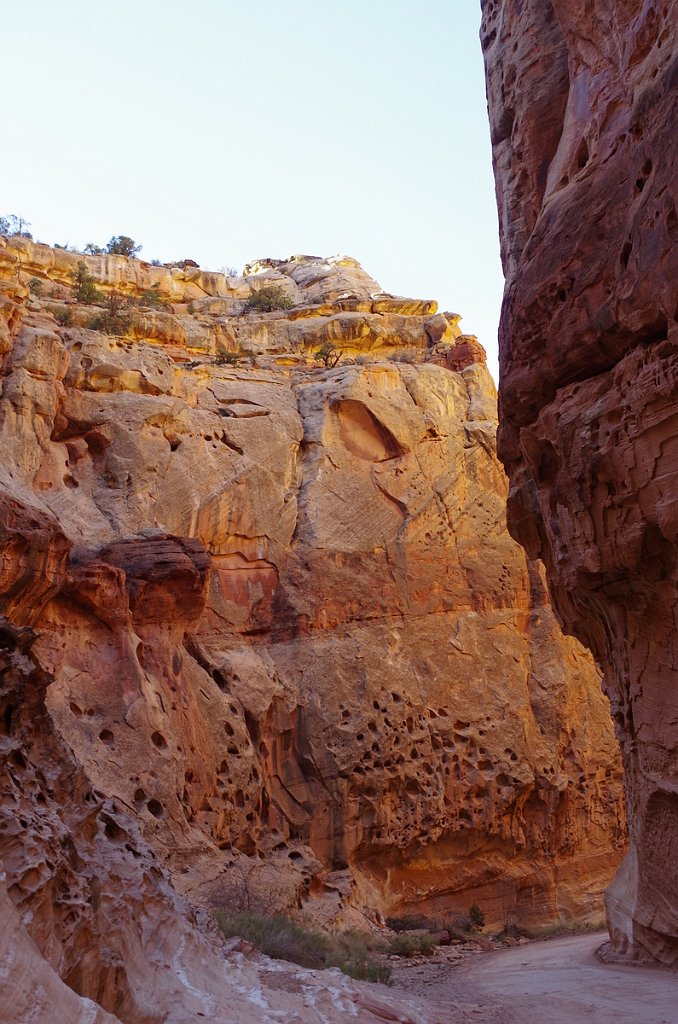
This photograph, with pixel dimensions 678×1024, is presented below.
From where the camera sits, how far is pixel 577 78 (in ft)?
37.6

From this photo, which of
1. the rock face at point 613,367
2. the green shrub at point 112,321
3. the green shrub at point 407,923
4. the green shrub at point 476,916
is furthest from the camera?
the green shrub at point 112,321

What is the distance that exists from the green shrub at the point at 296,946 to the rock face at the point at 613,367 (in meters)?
3.38

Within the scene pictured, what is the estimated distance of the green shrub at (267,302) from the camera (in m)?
29.5

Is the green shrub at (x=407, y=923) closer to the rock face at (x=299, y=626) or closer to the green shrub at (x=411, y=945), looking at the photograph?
the rock face at (x=299, y=626)

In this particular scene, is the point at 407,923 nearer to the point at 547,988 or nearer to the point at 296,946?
the point at 296,946

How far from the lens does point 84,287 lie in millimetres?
25766

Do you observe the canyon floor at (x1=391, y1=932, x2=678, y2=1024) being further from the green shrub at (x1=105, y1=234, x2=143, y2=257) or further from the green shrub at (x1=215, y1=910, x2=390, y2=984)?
the green shrub at (x1=105, y1=234, x2=143, y2=257)

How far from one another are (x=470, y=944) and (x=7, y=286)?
16.3m

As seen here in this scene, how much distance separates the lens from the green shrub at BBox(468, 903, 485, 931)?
1841 centimetres

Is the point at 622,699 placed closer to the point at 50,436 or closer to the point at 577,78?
the point at 577,78

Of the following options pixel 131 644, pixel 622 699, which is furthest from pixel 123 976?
pixel 131 644

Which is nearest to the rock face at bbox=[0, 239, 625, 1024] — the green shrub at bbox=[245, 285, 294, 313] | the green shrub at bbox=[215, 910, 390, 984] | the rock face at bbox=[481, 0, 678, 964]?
the green shrub at bbox=[215, 910, 390, 984]

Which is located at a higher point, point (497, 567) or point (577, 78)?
point (577, 78)

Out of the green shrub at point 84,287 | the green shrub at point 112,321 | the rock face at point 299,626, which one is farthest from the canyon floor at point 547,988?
the green shrub at point 84,287
